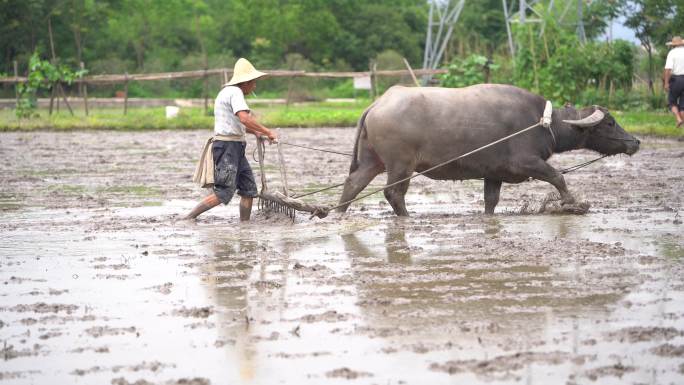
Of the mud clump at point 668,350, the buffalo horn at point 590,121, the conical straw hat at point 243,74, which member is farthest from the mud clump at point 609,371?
the buffalo horn at point 590,121

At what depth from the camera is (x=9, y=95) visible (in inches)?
1489

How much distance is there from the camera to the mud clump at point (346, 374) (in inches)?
193

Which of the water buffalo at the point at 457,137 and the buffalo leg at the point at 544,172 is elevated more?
the water buffalo at the point at 457,137

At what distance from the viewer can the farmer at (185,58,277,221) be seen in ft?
30.7

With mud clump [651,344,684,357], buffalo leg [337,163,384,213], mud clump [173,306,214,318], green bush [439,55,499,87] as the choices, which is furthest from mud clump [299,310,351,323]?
green bush [439,55,499,87]

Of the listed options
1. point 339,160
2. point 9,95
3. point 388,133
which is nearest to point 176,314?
point 388,133

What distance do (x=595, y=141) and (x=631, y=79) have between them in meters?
15.6

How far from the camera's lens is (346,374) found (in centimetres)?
492

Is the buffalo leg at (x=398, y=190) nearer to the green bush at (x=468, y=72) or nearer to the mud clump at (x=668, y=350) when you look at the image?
the mud clump at (x=668, y=350)

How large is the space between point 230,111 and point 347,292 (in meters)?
3.39

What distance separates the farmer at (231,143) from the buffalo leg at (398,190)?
118 centimetres

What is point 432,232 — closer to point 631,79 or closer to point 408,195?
point 408,195

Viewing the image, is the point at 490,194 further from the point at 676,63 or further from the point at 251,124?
the point at 676,63

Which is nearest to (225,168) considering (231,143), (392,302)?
(231,143)
